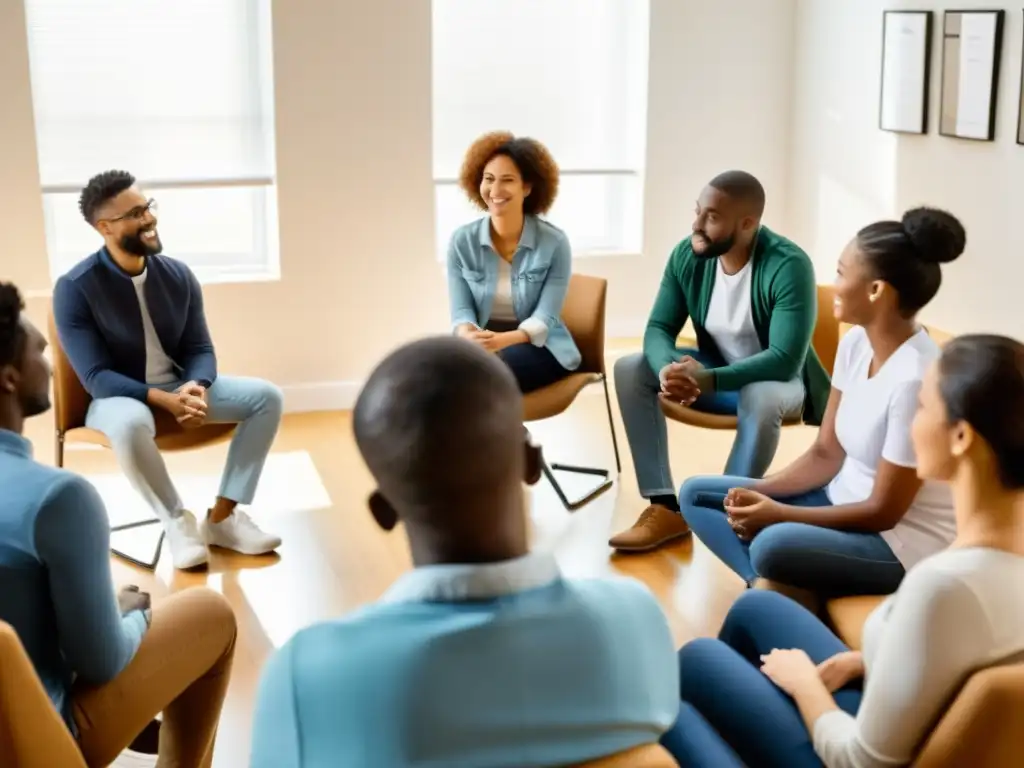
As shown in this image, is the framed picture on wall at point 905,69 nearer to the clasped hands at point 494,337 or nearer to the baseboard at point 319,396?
the clasped hands at point 494,337

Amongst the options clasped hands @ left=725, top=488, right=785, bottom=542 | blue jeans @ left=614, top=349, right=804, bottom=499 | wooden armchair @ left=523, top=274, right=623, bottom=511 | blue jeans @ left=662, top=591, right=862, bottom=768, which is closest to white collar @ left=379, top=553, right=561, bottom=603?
blue jeans @ left=662, top=591, right=862, bottom=768

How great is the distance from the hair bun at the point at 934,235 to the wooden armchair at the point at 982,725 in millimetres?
1576

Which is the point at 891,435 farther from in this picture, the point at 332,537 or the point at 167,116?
the point at 167,116

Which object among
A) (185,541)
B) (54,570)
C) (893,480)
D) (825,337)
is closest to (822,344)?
(825,337)

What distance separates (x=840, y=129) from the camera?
20.3ft

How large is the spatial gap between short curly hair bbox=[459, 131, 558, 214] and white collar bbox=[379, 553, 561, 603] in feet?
11.3

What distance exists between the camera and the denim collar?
15.4ft

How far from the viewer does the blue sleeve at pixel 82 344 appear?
13.2ft

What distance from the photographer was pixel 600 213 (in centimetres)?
661

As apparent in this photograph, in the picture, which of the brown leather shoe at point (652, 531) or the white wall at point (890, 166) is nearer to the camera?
the brown leather shoe at point (652, 531)

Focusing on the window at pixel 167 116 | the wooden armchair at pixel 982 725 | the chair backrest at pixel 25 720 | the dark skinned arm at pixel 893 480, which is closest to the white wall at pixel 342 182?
the window at pixel 167 116

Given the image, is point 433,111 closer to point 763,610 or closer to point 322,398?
point 322,398

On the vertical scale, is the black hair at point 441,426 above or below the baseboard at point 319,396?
above

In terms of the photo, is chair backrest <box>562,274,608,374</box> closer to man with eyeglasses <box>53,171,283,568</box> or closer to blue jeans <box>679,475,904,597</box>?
man with eyeglasses <box>53,171,283,568</box>
